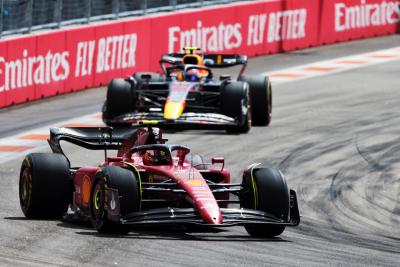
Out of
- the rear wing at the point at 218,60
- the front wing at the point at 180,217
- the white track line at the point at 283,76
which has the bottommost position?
the white track line at the point at 283,76

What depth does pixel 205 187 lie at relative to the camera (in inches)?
515

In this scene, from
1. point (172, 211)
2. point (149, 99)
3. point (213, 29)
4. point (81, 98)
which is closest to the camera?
point (172, 211)

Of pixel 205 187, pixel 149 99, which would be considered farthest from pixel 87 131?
pixel 149 99

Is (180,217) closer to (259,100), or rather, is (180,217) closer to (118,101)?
(118,101)

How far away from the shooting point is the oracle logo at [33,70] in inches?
1015

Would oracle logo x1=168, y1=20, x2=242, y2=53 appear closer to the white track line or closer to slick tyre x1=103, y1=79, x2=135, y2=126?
the white track line

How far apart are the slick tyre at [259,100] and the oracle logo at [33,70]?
4.81 meters

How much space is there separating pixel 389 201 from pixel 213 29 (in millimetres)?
17212

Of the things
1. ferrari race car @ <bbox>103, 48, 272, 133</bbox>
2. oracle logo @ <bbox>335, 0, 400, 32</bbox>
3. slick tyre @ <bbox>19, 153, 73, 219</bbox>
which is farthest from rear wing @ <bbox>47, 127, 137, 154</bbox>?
oracle logo @ <bbox>335, 0, 400, 32</bbox>

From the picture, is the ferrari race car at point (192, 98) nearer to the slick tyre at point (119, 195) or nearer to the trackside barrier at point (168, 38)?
the trackside barrier at point (168, 38)

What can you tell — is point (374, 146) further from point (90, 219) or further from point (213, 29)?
point (213, 29)

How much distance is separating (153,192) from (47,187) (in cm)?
120

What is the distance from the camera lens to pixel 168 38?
32000 mm

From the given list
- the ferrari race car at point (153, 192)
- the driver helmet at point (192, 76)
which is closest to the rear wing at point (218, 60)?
the driver helmet at point (192, 76)
